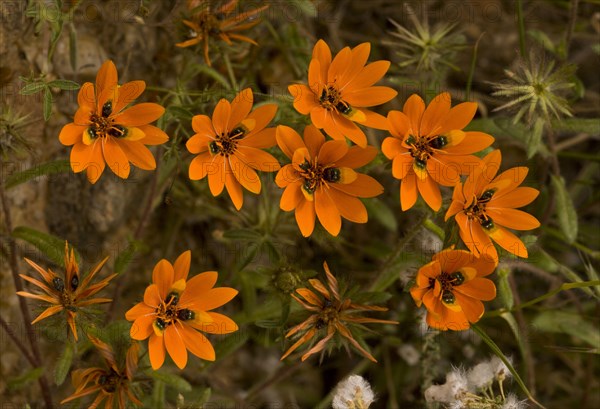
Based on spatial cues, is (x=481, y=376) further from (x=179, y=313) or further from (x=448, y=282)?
(x=179, y=313)

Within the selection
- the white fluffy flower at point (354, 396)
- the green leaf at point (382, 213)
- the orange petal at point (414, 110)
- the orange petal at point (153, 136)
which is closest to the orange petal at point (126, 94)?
the orange petal at point (153, 136)

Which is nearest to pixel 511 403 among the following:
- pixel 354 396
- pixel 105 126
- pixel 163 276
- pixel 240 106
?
pixel 354 396

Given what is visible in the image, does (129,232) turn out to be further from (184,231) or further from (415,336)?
(415,336)

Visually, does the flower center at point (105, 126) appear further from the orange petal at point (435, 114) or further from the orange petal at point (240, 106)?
the orange petal at point (435, 114)

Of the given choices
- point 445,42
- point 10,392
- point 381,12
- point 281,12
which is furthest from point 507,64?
point 10,392

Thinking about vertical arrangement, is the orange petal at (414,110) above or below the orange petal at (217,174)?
above

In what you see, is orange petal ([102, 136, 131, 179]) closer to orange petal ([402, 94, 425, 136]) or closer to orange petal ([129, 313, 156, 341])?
orange petal ([129, 313, 156, 341])
